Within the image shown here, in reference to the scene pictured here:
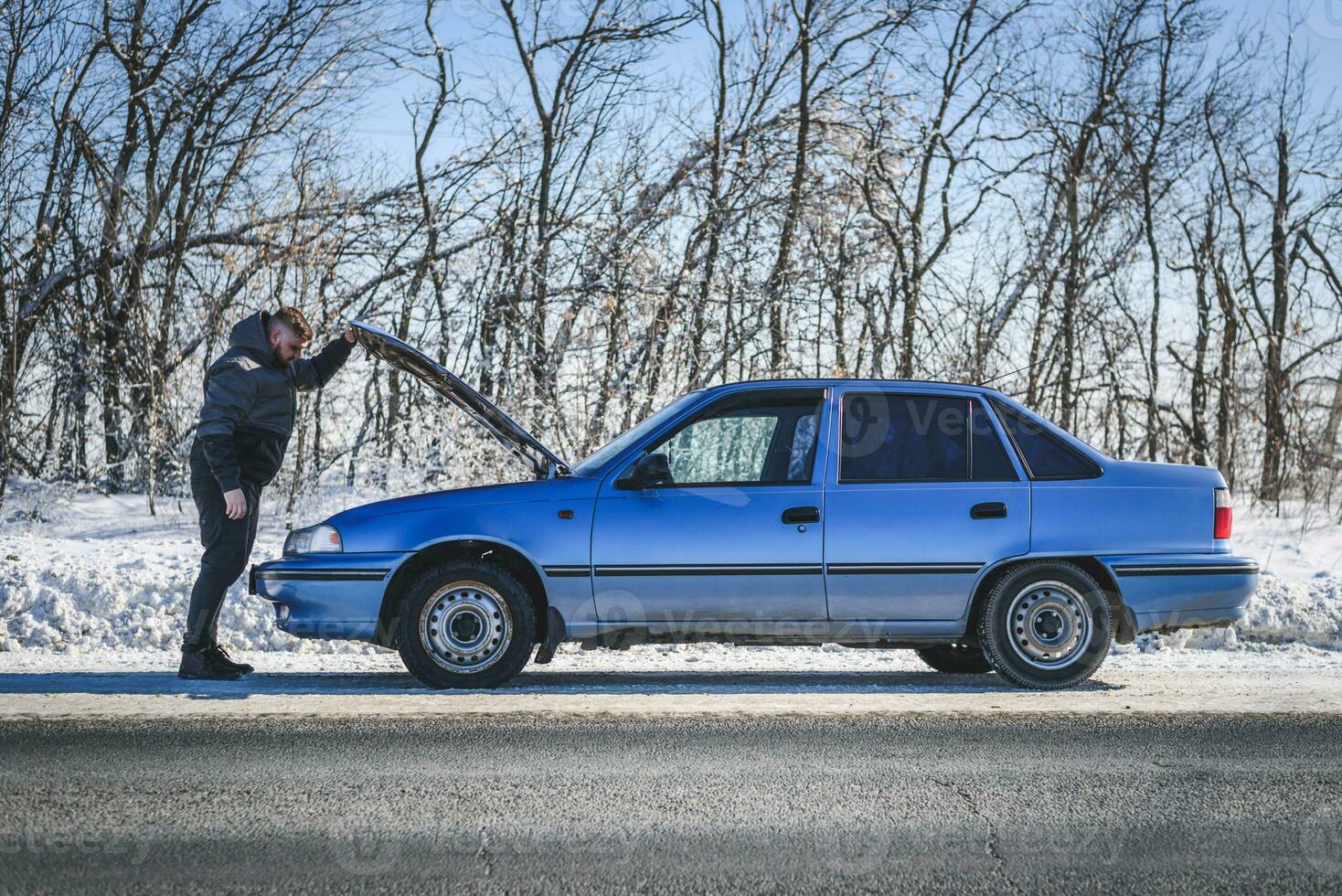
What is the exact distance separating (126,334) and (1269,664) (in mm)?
13753

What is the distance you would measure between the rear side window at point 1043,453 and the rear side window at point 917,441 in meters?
0.12

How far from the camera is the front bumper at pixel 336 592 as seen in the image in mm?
6266

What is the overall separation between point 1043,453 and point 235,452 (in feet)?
15.0

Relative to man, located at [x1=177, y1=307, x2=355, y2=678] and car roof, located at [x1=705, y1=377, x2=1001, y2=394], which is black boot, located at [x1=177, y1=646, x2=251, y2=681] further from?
car roof, located at [x1=705, y1=377, x2=1001, y2=394]

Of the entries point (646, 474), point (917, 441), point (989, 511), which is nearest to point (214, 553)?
point (646, 474)

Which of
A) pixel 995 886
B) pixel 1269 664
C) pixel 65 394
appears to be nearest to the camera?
pixel 995 886

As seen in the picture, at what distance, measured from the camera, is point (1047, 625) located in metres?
6.54

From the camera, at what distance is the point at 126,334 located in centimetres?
1538

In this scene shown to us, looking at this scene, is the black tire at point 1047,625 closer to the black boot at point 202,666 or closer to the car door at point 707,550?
the car door at point 707,550

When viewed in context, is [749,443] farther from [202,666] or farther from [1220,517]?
Result: [202,666]

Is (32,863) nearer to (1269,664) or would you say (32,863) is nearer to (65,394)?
(1269,664)

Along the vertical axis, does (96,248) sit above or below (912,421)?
above

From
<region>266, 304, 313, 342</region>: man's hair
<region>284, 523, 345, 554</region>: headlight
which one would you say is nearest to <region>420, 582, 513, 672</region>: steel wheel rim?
<region>284, 523, 345, 554</region>: headlight

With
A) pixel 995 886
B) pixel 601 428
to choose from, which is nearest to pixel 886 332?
pixel 601 428
